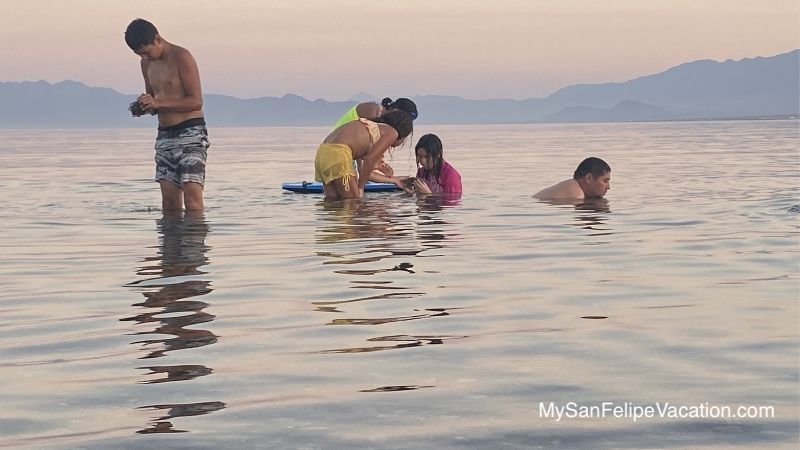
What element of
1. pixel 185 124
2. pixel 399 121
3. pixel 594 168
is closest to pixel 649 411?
pixel 185 124

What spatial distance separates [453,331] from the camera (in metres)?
5.97

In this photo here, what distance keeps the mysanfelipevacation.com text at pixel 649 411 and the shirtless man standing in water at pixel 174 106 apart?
7.99 meters

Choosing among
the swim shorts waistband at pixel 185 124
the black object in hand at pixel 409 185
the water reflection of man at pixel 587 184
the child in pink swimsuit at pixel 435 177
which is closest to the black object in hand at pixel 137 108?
the swim shorts waistband at pixel 185 124

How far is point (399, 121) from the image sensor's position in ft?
46.0

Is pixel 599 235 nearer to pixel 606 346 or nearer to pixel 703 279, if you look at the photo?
pixel 703 279

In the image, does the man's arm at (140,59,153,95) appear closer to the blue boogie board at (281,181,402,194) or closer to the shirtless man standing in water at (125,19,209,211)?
the shirtless man standing in water at (125,19,209,211)

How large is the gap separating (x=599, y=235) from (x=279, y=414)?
6.79 metres

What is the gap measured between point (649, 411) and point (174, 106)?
28.0 ft

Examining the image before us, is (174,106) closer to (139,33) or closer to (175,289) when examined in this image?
(139,33)

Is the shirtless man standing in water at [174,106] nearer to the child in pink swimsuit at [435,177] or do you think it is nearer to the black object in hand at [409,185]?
the black object in hand at [409,185]

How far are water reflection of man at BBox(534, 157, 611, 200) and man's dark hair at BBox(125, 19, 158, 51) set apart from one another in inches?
232

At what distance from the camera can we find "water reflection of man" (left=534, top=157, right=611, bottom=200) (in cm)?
1516

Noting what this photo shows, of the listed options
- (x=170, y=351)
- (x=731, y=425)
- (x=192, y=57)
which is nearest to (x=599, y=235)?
(x=192, y=57)

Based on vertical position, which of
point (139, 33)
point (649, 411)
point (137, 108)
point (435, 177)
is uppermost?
point (139, 33)
